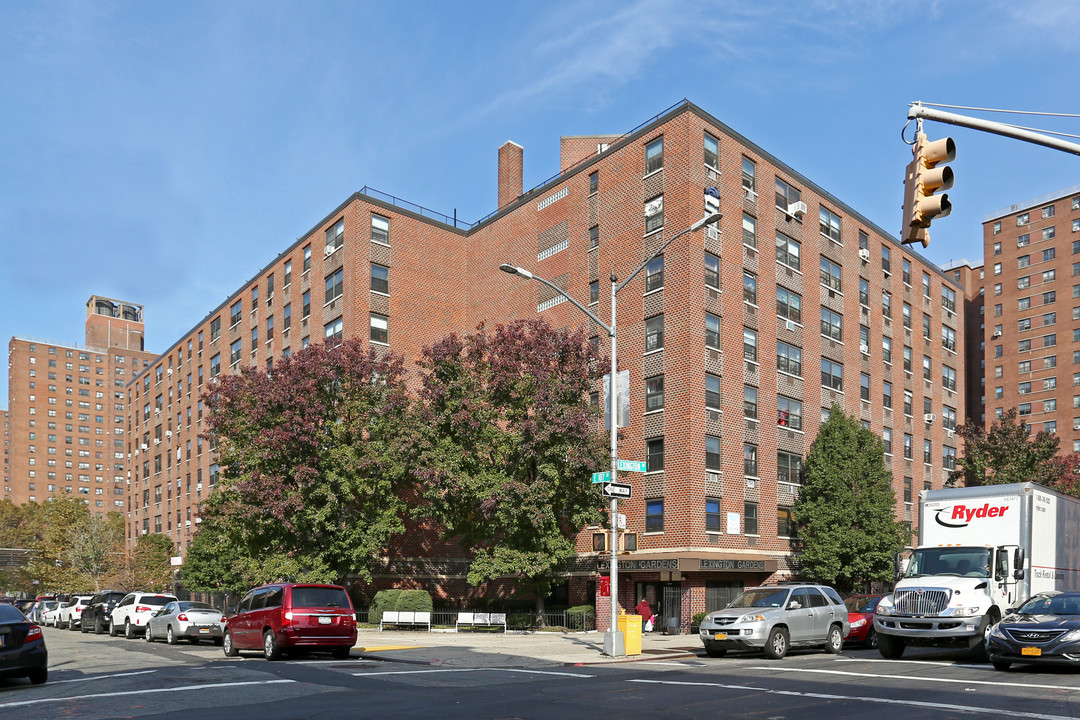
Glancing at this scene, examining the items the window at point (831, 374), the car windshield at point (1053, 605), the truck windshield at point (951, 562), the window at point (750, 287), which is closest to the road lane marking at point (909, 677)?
the car windshield at point (1053, 605)

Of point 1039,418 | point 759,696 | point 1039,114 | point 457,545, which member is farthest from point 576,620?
point 1039,418

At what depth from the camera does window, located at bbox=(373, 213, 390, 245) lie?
50112mm

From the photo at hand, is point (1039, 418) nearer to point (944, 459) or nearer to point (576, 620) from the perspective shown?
point (944, 459)

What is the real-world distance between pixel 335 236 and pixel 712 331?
21920mm

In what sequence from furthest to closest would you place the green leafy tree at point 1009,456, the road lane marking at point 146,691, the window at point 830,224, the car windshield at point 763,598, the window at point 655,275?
the green leafy tree at point 1009,456 < the window at point 830,224 < the window at point 655,275 < the car windshield at point 763,598 < the road lane marking at point 146,691

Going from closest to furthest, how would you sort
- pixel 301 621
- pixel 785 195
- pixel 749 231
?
pixel 301 621 < pixel 749 231 < pixel 785 195

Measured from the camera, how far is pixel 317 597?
22.3m

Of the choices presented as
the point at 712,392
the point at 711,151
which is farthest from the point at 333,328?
the point at 711,151

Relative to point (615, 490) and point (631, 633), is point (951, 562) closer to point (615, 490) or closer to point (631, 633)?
point (631, 633)

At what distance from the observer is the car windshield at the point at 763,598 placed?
23078 millimetres

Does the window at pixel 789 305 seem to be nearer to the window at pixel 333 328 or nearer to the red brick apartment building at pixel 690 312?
the red brick apartment building at pixel 690 312

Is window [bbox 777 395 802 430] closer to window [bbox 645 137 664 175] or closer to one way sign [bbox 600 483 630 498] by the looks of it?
window [bbox 645 137 664 175]

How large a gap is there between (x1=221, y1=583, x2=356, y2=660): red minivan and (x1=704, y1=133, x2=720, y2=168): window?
27.1m

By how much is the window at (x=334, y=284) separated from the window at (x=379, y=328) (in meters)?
2.74
